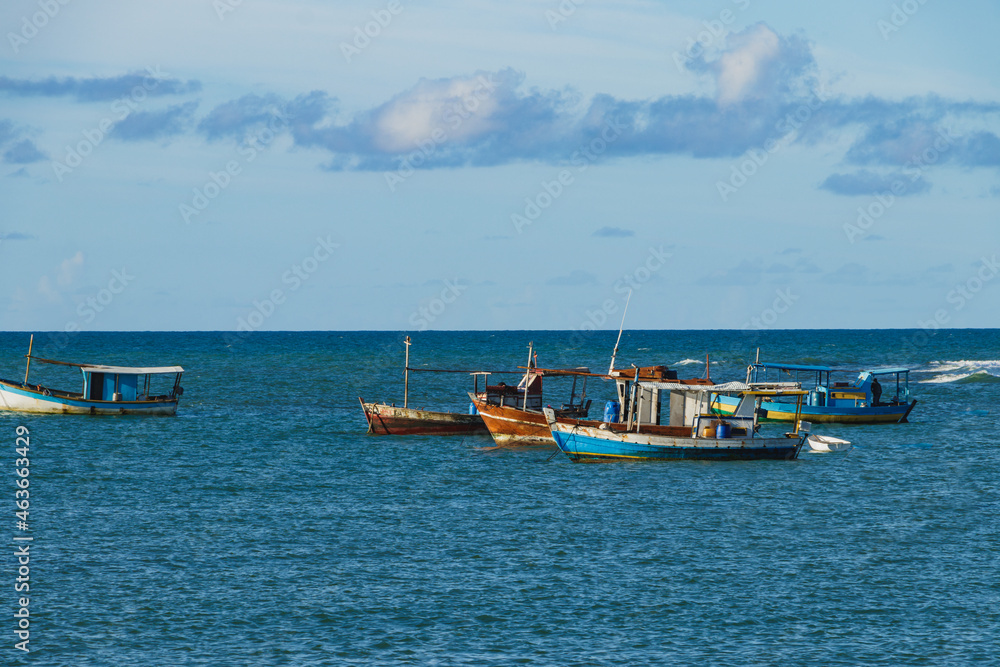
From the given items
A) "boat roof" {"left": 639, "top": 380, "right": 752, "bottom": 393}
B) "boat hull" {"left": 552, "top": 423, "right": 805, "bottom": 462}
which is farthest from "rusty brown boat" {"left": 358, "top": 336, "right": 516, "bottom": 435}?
"boat roof" {"left": 639, "top": 380, "right": 752, "bottom": 393}

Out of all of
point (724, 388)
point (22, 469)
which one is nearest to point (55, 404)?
point (22, 469)

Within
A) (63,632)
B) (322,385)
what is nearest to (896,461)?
(63,632)

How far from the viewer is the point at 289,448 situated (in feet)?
158

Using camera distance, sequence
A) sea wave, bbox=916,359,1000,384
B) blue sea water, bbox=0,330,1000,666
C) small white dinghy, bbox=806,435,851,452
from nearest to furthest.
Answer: blue sea water, bbox=0,330,1000,666
small white dinghy, bbox=806,435,851,452
sea wave, bbox=916,359,1000,384

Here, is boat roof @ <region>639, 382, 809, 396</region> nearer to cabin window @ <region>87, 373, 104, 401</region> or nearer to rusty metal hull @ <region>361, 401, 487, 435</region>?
rusty metal hull @ <region>361, 401, 487, 435</region>

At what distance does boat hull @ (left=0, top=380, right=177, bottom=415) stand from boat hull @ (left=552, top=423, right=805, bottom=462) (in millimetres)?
28876

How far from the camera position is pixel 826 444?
47.5 meters

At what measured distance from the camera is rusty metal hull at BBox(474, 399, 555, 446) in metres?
47.8

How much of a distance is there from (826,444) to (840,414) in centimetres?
1249

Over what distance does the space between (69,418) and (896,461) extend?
Result: 42598mm

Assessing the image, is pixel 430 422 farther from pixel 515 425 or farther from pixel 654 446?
pixel 654 446

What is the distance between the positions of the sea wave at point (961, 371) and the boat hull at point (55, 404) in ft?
223

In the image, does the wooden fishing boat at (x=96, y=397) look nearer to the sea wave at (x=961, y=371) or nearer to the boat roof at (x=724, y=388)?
the boat roof at (x=724, y=388)

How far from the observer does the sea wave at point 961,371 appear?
94.8 m
